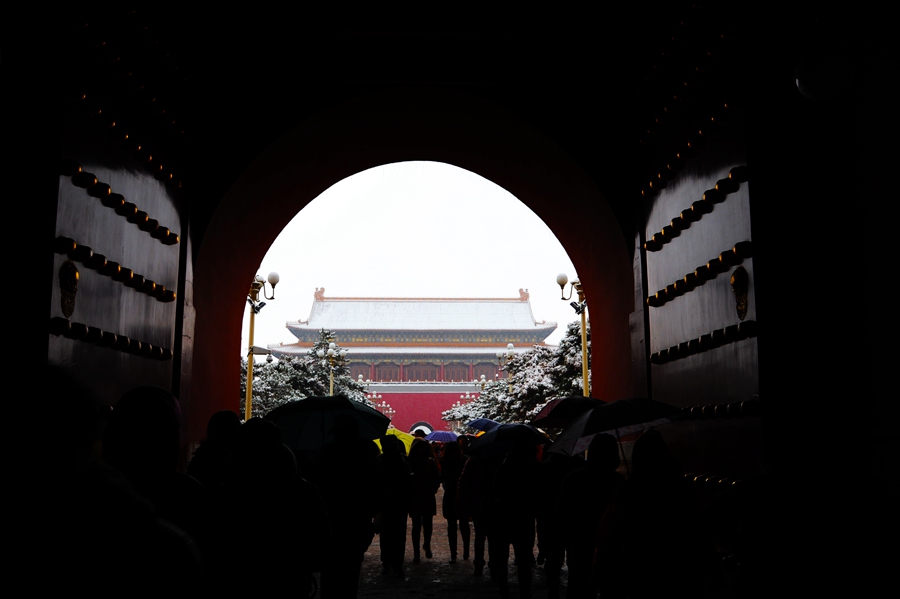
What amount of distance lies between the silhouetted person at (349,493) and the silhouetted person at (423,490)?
3.76m

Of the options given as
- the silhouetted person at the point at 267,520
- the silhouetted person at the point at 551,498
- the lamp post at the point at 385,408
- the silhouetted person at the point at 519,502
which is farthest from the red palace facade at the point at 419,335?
the silhouetted person at the point at 267,520

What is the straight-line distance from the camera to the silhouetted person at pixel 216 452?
3.66m

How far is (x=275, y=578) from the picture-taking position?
270 cm

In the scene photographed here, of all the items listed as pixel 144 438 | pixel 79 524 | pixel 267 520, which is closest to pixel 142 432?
pixel 144 438

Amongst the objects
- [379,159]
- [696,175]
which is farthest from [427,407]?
[696,175]

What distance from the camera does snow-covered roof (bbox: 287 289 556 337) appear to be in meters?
49.5

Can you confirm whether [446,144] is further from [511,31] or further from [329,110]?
[511,31]

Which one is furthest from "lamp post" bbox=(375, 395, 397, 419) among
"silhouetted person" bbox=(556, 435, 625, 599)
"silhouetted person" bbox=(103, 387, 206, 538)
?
"silhouetted person" bbox=(103, 387, 206, 538)

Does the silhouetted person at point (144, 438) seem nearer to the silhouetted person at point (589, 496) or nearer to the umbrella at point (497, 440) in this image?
the silhouetted person at point (589, 496)

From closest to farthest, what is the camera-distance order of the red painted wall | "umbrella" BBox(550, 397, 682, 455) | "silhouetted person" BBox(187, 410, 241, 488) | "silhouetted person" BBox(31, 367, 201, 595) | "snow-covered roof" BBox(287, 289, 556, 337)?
1. "silhouetted person" BBox(31, 367, 201, 595)
2. "silhouetted person" BBox(187, 410, 241, 488)
3. "umbrella" BBox(550, 397, 682, 455)
4. the red painted wall
5. "snow-covered roof" BBox(287, 289, 556, 337)

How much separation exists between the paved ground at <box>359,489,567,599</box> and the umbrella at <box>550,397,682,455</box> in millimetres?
1679

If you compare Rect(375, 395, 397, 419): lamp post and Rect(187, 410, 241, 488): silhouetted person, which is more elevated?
Rect(375, 395, 397, 419): lamp post

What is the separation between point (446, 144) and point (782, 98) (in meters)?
3.93

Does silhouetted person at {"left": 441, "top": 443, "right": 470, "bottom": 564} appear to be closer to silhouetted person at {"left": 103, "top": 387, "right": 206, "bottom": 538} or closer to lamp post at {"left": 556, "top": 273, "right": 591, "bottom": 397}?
lamp post at {"left": 556, "top": 273, "right": 591, "bottom": 397}
